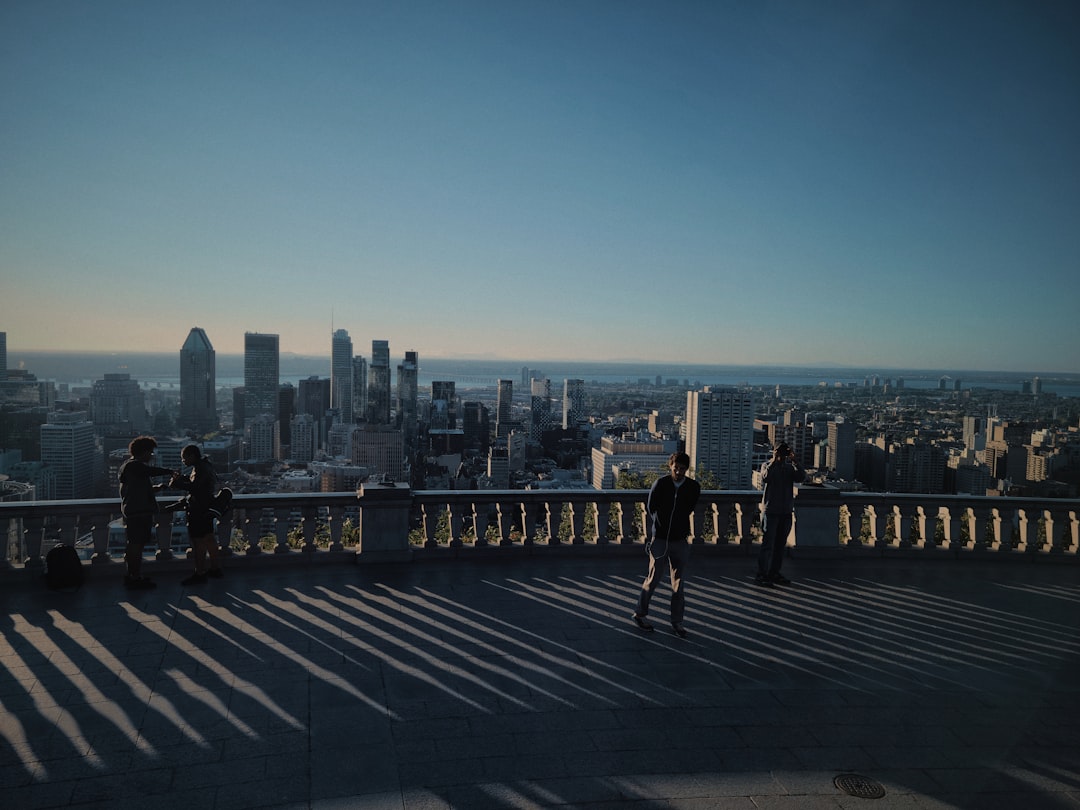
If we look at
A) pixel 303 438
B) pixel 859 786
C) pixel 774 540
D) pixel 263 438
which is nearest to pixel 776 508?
pixel 774 540

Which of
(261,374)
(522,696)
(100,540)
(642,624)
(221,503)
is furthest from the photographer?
(261,374)

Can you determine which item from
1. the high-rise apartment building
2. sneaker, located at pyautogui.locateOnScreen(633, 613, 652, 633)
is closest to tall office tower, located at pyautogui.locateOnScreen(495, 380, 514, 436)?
the high-rise apartment building

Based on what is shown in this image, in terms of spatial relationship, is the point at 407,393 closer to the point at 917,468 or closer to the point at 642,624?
the point at 917,468

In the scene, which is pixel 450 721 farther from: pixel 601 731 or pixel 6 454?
pixel 6 454

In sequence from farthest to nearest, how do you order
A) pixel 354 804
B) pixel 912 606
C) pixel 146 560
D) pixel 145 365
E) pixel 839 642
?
pixel 145 365, pixel 146 560, pixel 912 606, pixel 839 642, pixel 354 804

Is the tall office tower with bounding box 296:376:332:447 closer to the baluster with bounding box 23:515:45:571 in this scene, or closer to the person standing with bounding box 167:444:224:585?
the baluster with bounding box 23:515:45:571

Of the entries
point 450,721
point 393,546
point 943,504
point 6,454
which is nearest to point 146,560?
point 393,546
